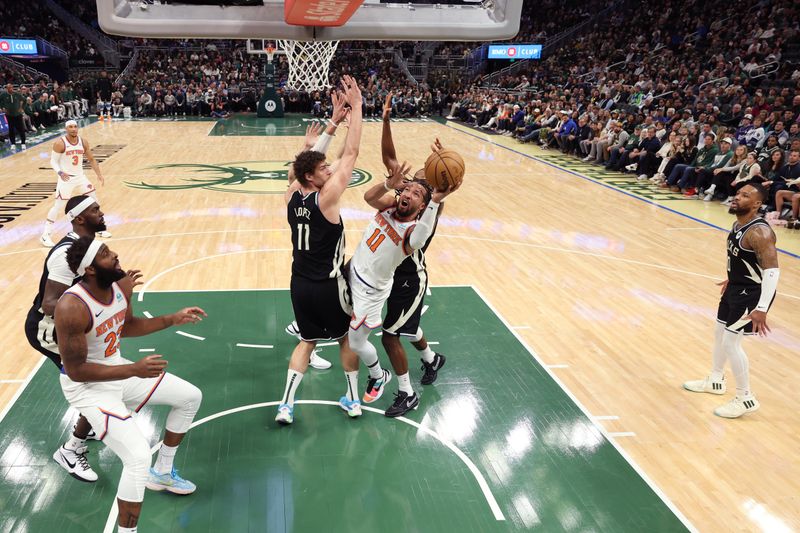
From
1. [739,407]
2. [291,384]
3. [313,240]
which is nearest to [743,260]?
[739,407]

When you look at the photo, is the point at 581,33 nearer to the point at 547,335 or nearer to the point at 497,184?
the point at 497,184

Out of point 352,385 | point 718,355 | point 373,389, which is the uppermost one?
point 718,355

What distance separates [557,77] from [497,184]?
648 inches

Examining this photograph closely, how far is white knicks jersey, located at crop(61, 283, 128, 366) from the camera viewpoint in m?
3.12

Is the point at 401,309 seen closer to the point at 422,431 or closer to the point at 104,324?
the point at 422,431

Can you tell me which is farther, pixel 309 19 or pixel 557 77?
pixel 557 77

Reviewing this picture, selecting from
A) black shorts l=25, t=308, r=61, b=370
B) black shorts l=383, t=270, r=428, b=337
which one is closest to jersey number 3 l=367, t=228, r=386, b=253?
black shorts l=383, t=270, r=428, b=337

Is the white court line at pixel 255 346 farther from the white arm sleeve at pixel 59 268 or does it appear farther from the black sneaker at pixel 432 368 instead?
the white arm sleeve at pixel 59 268

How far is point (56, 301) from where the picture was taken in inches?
138

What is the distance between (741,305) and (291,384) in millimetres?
3374

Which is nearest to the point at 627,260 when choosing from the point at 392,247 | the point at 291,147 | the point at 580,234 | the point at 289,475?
the point at 580,234

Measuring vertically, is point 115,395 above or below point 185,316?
below

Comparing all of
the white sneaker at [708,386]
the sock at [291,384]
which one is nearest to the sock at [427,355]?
the sock at [291,384]

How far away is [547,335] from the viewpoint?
6207mm
